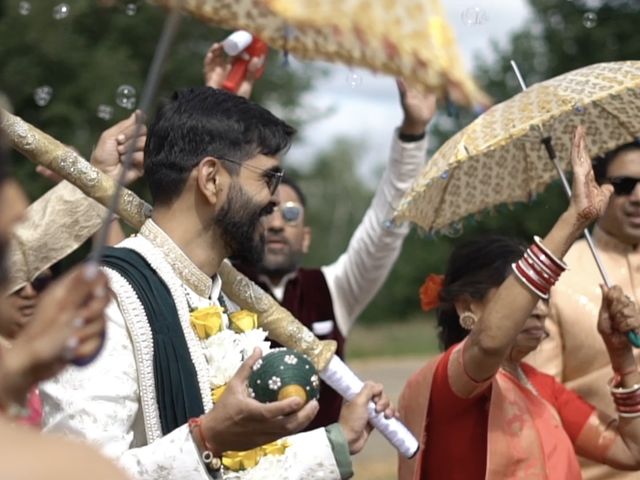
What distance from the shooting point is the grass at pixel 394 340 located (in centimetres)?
2984

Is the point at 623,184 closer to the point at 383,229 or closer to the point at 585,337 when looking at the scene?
the point at 585,337

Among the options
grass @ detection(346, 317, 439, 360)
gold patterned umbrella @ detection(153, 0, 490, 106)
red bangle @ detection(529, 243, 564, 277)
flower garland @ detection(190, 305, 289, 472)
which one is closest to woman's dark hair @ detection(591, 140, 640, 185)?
red bangle @ detection(529, 243, 564, 277)

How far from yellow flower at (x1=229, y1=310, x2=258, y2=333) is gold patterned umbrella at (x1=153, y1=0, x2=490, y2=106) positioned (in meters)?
1.21

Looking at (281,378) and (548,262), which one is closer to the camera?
(281,378)

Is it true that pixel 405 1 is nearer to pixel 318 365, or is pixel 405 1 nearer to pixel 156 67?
pixel 156 67

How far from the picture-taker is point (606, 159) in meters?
4.89

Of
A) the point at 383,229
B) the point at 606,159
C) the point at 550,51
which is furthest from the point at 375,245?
the point at 550,51

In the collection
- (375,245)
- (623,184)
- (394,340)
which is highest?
(623,184)

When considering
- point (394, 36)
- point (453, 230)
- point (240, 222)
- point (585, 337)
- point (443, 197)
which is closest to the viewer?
point (394, 36)

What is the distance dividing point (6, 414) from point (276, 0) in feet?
3.19

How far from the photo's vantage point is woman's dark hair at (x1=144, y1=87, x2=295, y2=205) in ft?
11.1

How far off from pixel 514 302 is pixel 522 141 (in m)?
1.22

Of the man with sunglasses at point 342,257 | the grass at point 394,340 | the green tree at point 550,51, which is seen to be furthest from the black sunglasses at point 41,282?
the grass at point 394,340

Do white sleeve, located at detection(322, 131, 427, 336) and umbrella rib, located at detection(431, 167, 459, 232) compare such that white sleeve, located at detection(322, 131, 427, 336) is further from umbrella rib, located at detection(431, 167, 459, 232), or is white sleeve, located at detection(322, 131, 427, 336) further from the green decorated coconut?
the green decorated coconut
